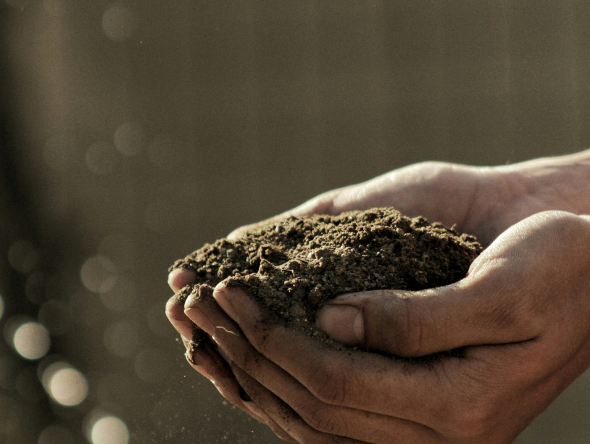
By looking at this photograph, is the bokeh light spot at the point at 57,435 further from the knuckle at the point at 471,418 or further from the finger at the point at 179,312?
the knuckle at the point at 471,418

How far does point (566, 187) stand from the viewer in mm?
2172

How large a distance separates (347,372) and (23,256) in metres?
3.57

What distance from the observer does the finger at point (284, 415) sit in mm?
1276

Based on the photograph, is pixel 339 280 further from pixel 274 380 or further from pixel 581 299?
pixel 581 299

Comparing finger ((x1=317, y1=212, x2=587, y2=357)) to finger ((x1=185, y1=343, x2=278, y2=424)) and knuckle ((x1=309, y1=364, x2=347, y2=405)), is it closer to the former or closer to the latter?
knuckle ((x1=309, y1=364, x2=347, y2=405))

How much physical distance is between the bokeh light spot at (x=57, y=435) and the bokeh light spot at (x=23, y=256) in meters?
1.34

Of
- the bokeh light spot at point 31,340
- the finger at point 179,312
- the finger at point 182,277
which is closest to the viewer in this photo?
the finger at point 179,312

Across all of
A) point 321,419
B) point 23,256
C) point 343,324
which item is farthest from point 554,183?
point 23,256

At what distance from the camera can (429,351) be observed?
1.21 metres

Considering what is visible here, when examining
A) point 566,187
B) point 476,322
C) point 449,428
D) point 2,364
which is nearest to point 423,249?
point 476,322

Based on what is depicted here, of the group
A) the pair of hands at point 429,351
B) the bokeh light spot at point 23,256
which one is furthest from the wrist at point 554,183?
the bokeh light spot at point 23,256

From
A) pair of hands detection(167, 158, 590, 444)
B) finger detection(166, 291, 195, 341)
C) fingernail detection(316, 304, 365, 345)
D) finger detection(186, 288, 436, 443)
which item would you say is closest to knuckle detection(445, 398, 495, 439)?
pair of hands detection(167, 158, 590, 444)

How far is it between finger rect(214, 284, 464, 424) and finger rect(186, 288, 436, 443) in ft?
0.12

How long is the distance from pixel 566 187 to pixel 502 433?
132 centimetres
